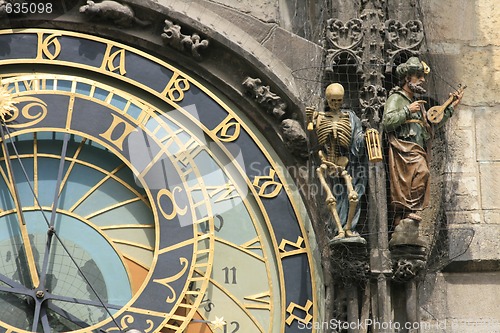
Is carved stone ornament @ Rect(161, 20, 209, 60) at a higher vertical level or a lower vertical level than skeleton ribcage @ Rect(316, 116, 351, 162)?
higher

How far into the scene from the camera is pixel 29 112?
372 inches

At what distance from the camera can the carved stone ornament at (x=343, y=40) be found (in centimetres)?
944

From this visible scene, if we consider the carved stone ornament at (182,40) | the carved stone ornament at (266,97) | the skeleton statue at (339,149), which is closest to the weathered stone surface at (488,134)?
the skeleton statue at (339,149)

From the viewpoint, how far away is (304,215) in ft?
31.0

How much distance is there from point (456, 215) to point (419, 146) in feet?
1.73

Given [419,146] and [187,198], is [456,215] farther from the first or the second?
[187,198]

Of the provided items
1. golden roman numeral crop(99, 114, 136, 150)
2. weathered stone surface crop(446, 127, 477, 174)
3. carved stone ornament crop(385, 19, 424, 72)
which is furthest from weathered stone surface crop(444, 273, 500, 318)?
golden roman numeral crop(99, 114, 136, 150)

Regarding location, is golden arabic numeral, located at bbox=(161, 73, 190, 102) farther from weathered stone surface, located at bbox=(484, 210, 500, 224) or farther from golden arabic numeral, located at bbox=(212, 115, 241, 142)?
weathered stone surface, located at bbox=(484, 210, 500, 224)

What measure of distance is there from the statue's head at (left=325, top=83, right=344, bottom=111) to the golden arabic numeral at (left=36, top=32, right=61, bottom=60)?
4.44 feet

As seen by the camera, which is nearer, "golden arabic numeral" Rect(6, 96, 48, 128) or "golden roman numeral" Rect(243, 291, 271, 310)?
"golden roman numeral" Rect(243, 291, 271, 310)

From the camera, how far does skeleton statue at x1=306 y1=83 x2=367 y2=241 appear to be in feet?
30.5

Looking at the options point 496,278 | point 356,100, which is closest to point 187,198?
point 356,100

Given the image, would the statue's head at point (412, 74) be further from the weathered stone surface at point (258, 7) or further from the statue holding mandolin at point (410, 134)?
the weathered stone surface at point (258, 7)

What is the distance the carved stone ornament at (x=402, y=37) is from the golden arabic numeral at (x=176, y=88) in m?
1.02
